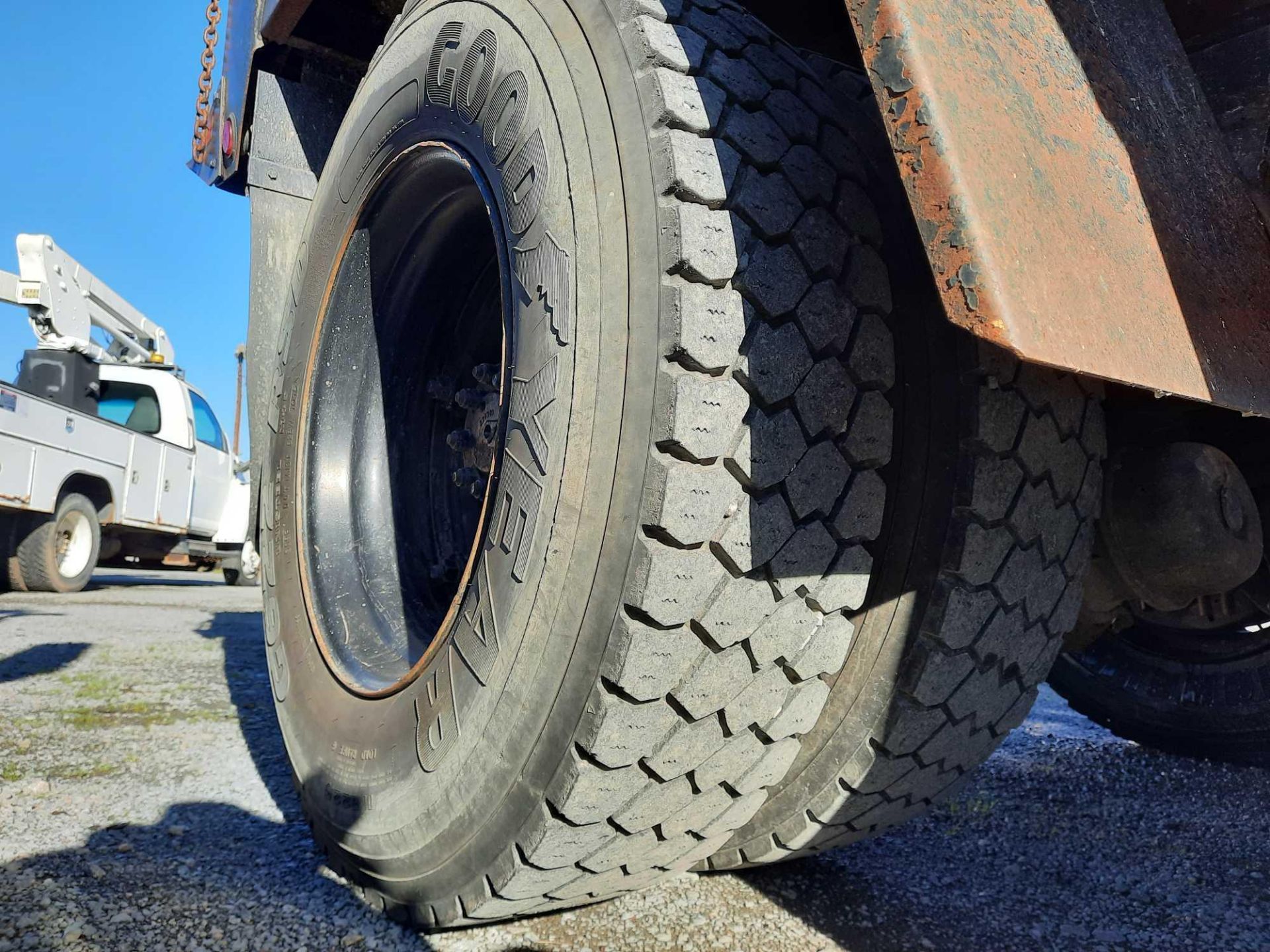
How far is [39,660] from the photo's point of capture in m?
3.48

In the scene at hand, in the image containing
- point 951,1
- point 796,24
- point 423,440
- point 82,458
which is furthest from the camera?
point 82,458

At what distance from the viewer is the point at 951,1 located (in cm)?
86

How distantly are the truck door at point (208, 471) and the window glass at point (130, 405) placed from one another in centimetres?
48

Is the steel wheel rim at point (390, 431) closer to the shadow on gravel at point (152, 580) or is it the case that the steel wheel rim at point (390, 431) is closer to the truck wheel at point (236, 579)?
the shadow on gravel at point (152, 580)

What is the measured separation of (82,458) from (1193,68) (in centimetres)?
871

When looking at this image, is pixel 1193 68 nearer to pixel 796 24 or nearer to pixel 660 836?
pixel 796 24

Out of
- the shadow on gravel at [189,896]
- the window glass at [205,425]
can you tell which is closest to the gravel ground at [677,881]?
the shadow on gravel at [189,896]

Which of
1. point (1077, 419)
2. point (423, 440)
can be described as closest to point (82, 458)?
point (423, 440)

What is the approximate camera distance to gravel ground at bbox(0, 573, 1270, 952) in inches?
53.0

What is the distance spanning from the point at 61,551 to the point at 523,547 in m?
8.35

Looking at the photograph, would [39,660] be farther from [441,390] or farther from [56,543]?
[56,543]

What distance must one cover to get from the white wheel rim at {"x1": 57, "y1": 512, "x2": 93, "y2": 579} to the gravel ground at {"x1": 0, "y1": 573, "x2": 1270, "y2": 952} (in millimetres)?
5806

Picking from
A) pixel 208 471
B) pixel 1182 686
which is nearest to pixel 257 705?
pixel 1182 686

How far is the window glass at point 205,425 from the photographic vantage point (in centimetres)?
978
